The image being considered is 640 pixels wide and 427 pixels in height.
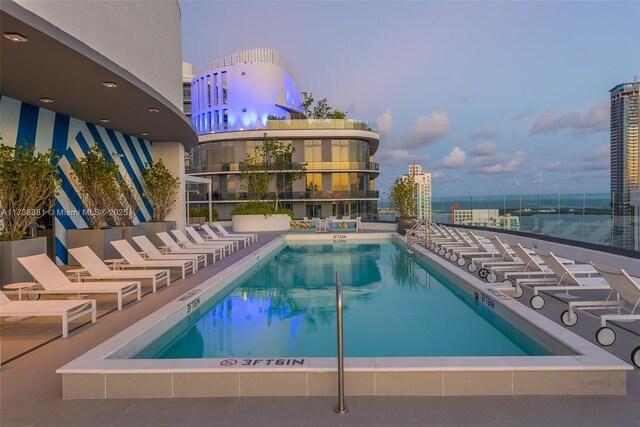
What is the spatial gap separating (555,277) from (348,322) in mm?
4147

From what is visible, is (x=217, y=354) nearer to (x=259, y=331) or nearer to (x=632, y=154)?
(x=259, y=331)

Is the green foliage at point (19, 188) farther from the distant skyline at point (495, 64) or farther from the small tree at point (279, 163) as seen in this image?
the small tree at point (279, 163)

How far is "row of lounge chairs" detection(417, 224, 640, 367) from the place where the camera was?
4773 millimetres

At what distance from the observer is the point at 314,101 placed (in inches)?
1729

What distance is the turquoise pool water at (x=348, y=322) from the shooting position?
5336mm

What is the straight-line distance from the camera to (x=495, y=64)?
74.5ft

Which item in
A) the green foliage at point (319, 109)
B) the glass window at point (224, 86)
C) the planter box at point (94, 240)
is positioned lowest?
the planter box at point (94, 240)

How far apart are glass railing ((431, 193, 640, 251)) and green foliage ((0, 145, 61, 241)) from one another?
1311 cm

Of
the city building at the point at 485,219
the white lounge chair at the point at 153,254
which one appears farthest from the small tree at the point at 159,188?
→ the city building at the point at 485,219

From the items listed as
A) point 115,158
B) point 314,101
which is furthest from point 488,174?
point 115,158

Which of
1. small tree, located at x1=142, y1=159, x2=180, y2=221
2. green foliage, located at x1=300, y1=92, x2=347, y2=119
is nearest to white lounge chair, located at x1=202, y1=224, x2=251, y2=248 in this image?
small tree, located at x1=142, y1=159, x2=180, y2=221

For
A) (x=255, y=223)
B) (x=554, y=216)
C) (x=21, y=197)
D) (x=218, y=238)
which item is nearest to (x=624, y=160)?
(x=554, y=216)

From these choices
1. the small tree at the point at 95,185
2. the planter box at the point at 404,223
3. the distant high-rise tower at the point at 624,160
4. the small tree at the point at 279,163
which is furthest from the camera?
the small tree at the point at 279,163

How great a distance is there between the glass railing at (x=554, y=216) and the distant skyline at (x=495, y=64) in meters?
0.93
